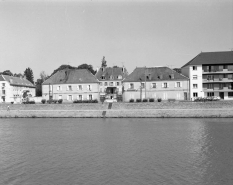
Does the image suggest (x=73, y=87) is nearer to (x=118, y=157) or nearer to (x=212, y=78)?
(x=212, y=78)

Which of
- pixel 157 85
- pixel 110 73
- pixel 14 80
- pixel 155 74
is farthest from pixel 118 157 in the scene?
pixel 14 80

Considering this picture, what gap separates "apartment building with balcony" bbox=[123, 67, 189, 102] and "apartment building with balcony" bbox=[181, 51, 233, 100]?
7.62ft

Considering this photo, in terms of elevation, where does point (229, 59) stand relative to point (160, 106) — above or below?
above

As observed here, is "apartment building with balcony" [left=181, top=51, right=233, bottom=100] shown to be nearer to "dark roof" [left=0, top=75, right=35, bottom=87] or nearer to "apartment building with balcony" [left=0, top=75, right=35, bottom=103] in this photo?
"apartment building with balcony" [left=0, top=75, right=35, bottom=103]

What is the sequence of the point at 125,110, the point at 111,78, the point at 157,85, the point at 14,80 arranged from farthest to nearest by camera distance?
1. the point at 111,78
2. the point at 14,80
3. the point at 157,85
4. the point at 125,110

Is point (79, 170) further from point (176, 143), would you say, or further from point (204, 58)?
point (204, 58)

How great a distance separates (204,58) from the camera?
67562 mm

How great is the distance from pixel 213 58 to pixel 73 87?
34.7 m

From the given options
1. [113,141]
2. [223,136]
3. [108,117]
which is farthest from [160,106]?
→ [113,141]

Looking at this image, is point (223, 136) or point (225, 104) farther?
point (225, 104)

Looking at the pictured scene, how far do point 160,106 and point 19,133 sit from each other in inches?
996

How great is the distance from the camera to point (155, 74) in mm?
67062

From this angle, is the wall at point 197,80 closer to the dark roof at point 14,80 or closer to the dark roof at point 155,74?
the dark roof at point 155,74

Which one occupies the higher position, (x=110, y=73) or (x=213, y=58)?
(x=213, y=58)
